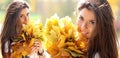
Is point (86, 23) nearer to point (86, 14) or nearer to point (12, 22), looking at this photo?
point (86, 14)

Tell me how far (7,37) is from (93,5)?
1.04 ft

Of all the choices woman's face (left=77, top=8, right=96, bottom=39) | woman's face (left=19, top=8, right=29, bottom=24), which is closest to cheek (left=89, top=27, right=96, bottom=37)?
woman's face (left=77, top=8, right=96, bottom=39)

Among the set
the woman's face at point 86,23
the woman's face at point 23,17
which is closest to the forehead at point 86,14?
the woman's face at point 86,23

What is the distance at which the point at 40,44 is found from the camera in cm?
98

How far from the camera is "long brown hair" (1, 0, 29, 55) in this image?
3.27ft

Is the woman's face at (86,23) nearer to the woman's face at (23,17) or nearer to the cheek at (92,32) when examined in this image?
the cheek at (92,32)

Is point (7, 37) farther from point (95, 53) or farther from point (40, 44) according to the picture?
point (95, 53)

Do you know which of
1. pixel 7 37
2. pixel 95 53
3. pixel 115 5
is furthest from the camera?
pixel 115 5

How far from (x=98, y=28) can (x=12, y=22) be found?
0.30 m

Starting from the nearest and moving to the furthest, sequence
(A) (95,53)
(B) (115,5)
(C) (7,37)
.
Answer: (A) (95,53), (C) (7,37), (B) (115,5)

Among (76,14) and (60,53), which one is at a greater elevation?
(76,14)

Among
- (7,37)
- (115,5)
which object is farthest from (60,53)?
(115,5)

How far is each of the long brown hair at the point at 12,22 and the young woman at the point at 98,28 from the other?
0.21 m

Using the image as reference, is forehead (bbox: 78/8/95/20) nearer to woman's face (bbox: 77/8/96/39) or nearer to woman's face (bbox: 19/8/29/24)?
woman's face (bbox: 77/8/96/39)
